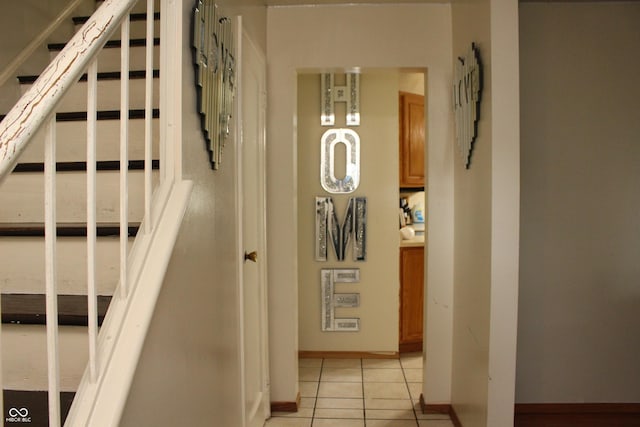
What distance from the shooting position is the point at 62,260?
138cm

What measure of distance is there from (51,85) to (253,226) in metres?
1.77

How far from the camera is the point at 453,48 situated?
108 inches

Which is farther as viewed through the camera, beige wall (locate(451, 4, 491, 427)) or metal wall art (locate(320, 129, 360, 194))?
metal wall art (locate(320, 129, 360, 194))

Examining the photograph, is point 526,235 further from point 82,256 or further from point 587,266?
point 82,256

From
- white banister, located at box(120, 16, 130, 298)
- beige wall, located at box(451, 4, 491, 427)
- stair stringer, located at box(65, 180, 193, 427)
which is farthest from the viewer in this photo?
beige wall, located at box(451, 4, 491, 427)

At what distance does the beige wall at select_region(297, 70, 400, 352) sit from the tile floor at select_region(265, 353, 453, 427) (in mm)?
218

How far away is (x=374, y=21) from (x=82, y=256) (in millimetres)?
2202

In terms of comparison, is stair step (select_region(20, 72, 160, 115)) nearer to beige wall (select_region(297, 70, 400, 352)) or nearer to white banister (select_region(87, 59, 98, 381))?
white banister (select_region(87, 59, 98, 381))

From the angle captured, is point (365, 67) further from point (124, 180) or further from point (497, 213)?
point (124, 180)

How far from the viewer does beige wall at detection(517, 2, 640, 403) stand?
269 cm

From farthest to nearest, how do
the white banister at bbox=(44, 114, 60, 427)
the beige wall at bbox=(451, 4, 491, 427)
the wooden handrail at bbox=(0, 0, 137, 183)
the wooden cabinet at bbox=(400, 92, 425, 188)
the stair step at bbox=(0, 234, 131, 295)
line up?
the wooden cabinet at bbox=(400, 92, 425, 188), the beige wall at bbox=(451, 4, 491, 427), the stair step at bbox=(0, 234, 131, 295), the white banister at bbox=(44, 114, 60, 427), the wooden handrail at bbox=(0, 0, 137, 183)

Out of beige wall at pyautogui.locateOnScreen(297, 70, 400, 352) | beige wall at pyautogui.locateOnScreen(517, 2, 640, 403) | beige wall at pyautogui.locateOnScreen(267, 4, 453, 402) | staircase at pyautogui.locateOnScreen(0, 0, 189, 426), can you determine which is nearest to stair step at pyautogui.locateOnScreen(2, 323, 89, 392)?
staircase at pyautogui.locateOnScreen(0, 0, 189, 426)

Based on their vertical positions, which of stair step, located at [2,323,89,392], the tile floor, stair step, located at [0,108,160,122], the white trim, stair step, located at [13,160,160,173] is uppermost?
the white trim

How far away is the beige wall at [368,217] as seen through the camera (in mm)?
3717
